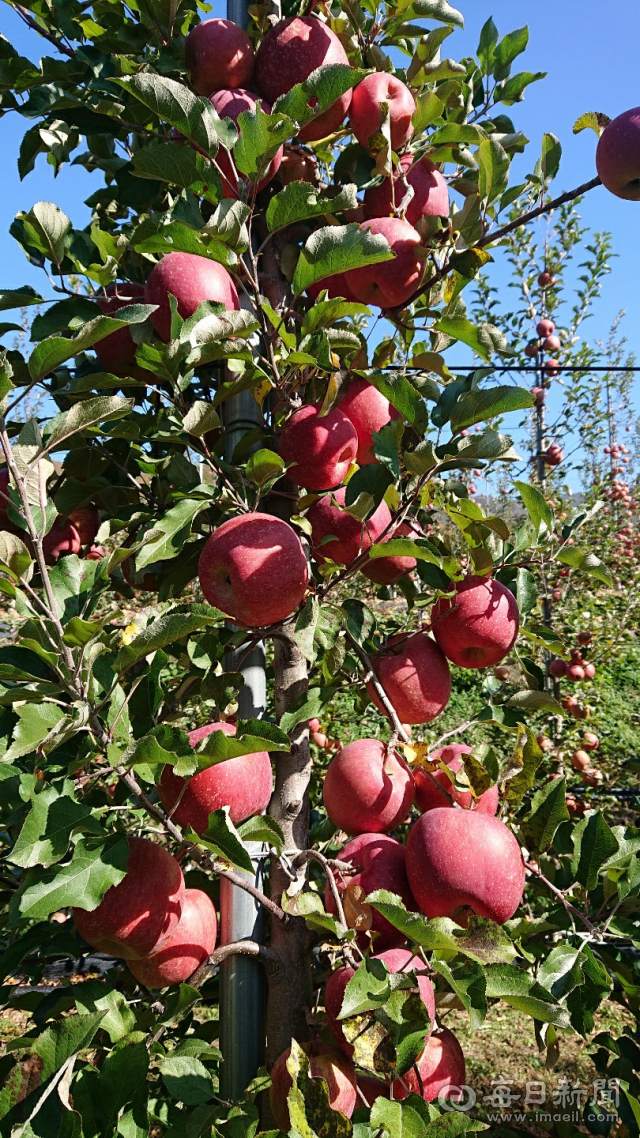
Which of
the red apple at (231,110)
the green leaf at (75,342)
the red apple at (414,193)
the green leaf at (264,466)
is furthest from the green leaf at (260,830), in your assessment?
the red apple at (414,193)

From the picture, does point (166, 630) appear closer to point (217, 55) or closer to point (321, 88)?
point (321, 88)

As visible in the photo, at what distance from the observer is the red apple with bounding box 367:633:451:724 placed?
1.22 meters

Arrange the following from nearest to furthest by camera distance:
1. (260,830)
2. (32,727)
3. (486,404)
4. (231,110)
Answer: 1. (32,727)
2. (260,830)
3. (486,404)
4. (231,110)

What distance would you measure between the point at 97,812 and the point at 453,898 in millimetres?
489

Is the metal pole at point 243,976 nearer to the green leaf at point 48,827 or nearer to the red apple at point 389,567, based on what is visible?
the red apple at point 389,567

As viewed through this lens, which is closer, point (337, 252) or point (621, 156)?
point (337, 252)

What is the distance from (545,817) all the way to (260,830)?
51 centimetres

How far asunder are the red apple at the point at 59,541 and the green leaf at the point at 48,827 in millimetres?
617

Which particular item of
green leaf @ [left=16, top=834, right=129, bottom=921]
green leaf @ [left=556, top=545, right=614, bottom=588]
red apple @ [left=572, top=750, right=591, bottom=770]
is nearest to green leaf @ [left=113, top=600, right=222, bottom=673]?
green leaf @ [left=16, top=834, right=129, bottom=921]

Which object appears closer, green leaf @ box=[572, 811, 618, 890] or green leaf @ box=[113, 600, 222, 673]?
green leaf @ box=[113, 600, 222, 673]

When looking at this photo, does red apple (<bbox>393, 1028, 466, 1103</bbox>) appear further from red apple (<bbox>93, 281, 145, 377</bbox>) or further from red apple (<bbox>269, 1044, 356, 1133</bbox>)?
red apple (<bbox>93, 281, 145, 377</bbox>)

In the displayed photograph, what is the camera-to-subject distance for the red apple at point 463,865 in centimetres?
99

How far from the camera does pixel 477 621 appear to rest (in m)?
1.19

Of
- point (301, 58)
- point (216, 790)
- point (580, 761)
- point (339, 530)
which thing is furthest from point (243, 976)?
point (580, 761)
